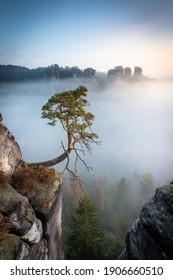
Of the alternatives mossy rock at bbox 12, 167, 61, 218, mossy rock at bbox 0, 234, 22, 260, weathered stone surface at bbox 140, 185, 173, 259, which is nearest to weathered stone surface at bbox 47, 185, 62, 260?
mossy rock at bbox 12, 167, 61, 218

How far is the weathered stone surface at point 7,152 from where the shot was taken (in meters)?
11.4

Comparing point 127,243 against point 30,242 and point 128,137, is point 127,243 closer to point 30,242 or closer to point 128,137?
point 30,242

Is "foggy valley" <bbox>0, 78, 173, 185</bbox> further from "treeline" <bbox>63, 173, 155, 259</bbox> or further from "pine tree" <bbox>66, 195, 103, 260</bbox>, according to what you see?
"pine tree" <bbox>66, 195, 103, 260</bbox>

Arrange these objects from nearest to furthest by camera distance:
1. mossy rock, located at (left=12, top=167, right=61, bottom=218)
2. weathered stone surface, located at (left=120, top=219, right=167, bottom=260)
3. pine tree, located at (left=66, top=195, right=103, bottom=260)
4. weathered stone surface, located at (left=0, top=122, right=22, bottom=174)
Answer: weathered stone surface, located at (left=120, top=219, right=167, bottom=260), weathered stone surface, located at (left=0, top=122, right=22, bottom=174), mossy rock, located at (left=12, top=167, right=61, bottom=218), pine tree, located at (left=66, top=195, right=103, bottom=260)

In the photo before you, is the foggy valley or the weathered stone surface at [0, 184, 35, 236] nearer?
the weathered stone surface at [0, 184, 35, 236]

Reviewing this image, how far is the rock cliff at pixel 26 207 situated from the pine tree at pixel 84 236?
5.43 m

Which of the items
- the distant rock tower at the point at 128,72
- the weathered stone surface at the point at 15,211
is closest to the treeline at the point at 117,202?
the distant rock tower at the point at 128,72

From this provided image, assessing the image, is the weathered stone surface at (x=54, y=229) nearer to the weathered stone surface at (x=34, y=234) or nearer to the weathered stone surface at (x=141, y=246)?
the weathered stone surface at (x=34, y=234)

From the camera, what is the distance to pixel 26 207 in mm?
10703

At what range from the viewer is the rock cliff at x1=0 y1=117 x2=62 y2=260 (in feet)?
31.7

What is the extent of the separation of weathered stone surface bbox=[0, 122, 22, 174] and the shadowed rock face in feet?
21.5

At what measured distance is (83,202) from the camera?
19188 millimetres

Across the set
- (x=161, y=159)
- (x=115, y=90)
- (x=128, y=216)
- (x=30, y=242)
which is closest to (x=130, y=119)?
(x=161, y=159)

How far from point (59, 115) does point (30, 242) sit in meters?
5.97
